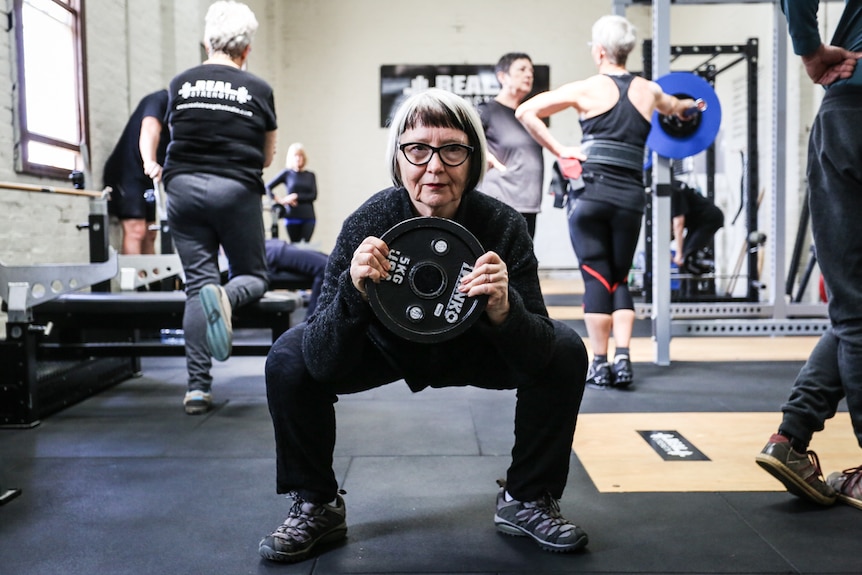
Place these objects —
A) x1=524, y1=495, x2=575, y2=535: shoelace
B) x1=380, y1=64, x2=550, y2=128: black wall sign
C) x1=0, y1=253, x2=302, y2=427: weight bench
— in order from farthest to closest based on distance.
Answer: x1=380, y1=64, x2=550, y2=128: black wall sign < x1=0, y1=253, x2=302, y2=427: weight bench < x1=524, y1=495, x2=575, y2=535: shoelace

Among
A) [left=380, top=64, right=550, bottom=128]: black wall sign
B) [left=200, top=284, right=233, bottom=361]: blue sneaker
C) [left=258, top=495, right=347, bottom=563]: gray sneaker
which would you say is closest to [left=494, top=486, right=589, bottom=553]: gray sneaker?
[left=258, top=495, right=347, bottom=563]: gray sneaker

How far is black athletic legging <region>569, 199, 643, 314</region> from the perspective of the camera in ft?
9.43

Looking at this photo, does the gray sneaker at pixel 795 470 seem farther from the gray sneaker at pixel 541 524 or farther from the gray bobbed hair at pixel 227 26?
the gray bobbed hair at pixel 227 26

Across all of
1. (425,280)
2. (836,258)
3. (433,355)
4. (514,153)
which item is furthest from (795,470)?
(514,153)

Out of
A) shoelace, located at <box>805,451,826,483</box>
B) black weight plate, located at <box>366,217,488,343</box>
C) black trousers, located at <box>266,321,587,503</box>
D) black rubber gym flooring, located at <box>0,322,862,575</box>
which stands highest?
black weight plate, located at <box>366,217,488,343</box>

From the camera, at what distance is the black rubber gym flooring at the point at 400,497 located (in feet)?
4.47

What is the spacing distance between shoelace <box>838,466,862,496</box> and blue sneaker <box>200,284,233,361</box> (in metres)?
1.74

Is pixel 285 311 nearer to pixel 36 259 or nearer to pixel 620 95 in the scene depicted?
pixel 620 95

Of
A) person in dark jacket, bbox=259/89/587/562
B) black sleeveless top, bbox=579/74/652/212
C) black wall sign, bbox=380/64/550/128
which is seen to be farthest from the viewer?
black wall sign, bbox=380/64/550/128

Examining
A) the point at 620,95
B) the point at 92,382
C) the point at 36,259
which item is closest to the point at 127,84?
the point at 36,259

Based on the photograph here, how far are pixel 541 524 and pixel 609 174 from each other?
5.79 feet

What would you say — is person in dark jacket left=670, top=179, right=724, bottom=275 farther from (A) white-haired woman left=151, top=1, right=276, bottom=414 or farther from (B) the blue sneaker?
(B) the blue sneaker

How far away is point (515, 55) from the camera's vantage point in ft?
11.7

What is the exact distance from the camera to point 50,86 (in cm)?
420
